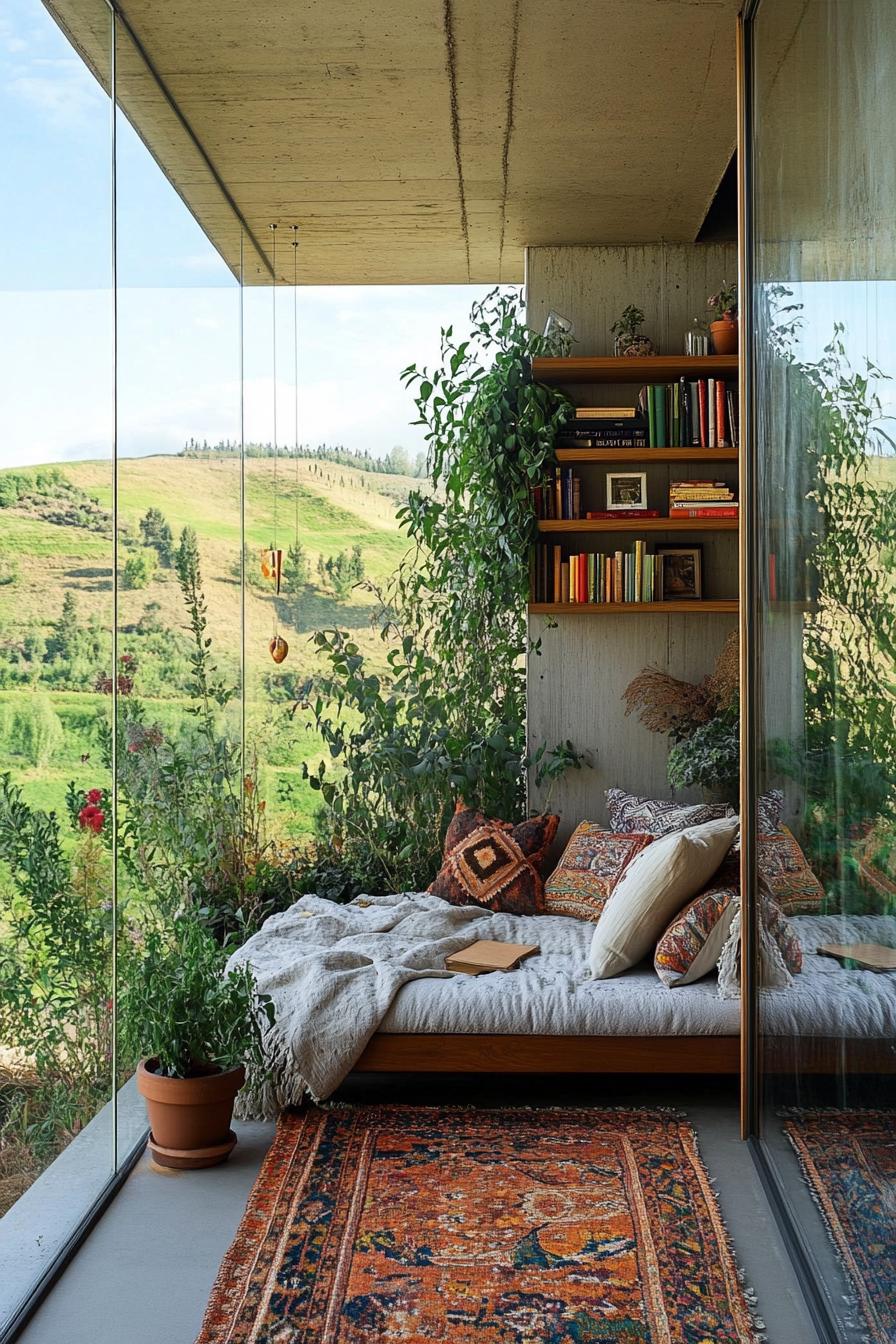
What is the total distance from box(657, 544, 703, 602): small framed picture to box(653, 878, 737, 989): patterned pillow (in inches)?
72.2

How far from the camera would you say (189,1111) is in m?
3.16

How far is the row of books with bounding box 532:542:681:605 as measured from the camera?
200 inches

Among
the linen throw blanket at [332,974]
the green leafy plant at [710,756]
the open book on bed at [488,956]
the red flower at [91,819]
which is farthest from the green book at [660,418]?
the red flower at [91,819]

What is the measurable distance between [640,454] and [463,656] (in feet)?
3.91

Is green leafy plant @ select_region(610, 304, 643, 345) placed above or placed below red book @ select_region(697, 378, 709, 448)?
above

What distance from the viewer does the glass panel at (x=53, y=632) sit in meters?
2.34

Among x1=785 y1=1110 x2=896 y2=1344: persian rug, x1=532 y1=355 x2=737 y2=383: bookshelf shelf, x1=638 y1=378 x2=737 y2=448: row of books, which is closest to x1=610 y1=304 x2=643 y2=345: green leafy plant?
x1=532 y1=355 x2=737 y2=383: bookshelf shelf

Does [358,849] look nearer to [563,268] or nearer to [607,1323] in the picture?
[563,268]

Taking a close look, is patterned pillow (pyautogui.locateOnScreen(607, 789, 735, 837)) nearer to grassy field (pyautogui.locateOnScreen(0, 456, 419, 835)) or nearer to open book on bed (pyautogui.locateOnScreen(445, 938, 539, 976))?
open book on bed (pyautogui.locateOnScreen(445, 938, 539, 976))

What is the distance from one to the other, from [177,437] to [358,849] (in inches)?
86.5

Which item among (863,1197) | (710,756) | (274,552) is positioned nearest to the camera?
(863,1197)

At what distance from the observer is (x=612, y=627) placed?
210 inches

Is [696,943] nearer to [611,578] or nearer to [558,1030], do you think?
[558,1030]

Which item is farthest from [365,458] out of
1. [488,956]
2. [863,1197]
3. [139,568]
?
[863,1197]
